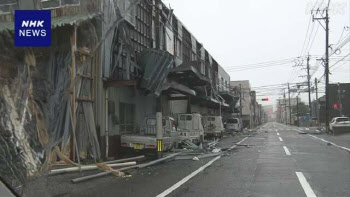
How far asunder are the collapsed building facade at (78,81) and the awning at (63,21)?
3 cm

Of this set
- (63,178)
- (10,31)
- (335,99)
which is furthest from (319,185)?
(335,99)

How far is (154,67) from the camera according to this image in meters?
20.5

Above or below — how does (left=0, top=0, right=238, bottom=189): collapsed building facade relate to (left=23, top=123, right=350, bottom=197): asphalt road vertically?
above

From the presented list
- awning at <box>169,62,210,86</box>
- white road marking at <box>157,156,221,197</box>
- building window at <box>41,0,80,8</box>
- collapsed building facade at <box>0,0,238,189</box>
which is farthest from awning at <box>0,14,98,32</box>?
awning at <box>169,62,210,86</box>

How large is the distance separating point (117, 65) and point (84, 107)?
4.14 m

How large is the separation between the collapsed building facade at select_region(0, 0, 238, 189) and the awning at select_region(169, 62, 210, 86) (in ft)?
0.42

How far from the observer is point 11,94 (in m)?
9.63

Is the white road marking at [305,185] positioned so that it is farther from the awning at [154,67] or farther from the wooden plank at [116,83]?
the awning at [154,67]

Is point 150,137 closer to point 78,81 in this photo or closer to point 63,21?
point 78,81

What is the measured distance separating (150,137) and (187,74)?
9.15m

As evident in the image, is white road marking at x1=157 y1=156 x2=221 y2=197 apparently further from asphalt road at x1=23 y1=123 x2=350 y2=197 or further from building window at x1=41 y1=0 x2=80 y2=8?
building window at x1=41 y1=0 x2=80 y2=8

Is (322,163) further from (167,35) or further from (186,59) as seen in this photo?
(186,59)

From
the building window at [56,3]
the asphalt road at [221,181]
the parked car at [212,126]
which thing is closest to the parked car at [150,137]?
the asphalt road at [221,181]

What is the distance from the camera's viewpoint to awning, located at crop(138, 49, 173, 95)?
20484 millimetres
